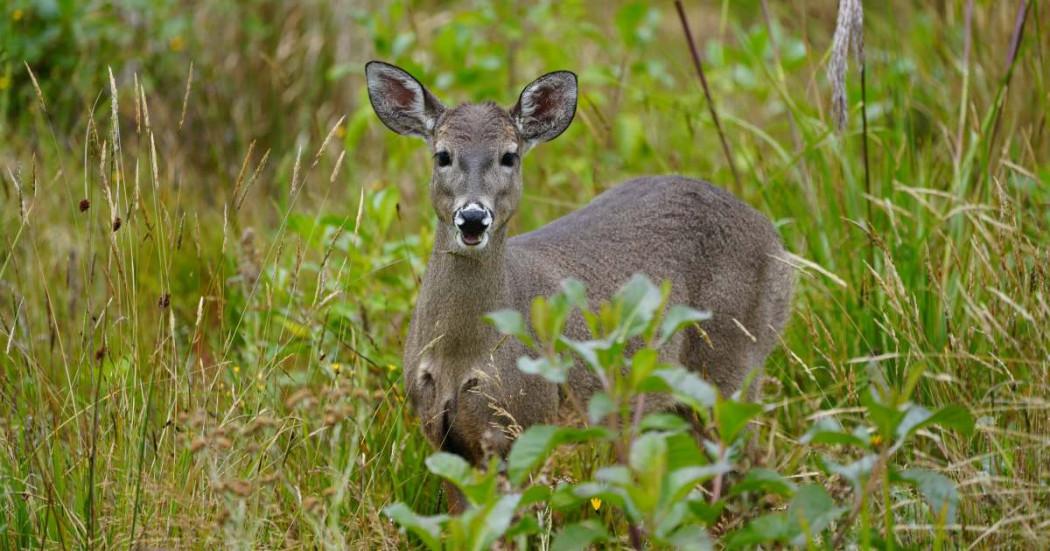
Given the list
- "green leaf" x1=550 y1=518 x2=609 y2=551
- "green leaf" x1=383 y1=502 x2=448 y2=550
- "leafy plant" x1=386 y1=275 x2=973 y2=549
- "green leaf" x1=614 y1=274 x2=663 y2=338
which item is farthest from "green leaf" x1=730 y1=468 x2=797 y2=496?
"green leaf" x1=383 y1=502 x2=448 y2=550

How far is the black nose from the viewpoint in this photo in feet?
13.8

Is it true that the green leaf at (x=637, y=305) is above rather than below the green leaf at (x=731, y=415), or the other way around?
above

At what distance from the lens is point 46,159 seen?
685 cm

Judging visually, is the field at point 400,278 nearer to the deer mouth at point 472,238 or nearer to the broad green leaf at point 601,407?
the broad green leaf at point 601,407

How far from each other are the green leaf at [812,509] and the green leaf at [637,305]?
0.53 meters

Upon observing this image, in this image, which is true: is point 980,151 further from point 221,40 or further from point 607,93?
point 221,40

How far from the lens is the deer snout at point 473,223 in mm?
4195

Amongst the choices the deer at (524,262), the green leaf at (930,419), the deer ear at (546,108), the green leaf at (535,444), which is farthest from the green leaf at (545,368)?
the deer ear at (546,108)

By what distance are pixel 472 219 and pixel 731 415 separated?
151 cm

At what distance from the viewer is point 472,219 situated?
420 cm

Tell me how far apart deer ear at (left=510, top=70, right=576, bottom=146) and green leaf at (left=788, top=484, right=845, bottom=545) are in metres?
2.10

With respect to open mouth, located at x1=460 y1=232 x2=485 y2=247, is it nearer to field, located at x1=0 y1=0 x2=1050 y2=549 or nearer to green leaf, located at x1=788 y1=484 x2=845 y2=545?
field, located at x1=0 y1=0 x2=1050 y2=549

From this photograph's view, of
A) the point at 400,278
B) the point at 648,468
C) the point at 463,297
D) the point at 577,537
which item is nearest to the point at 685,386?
the point at 648,468

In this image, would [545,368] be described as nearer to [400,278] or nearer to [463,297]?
[463,297]
